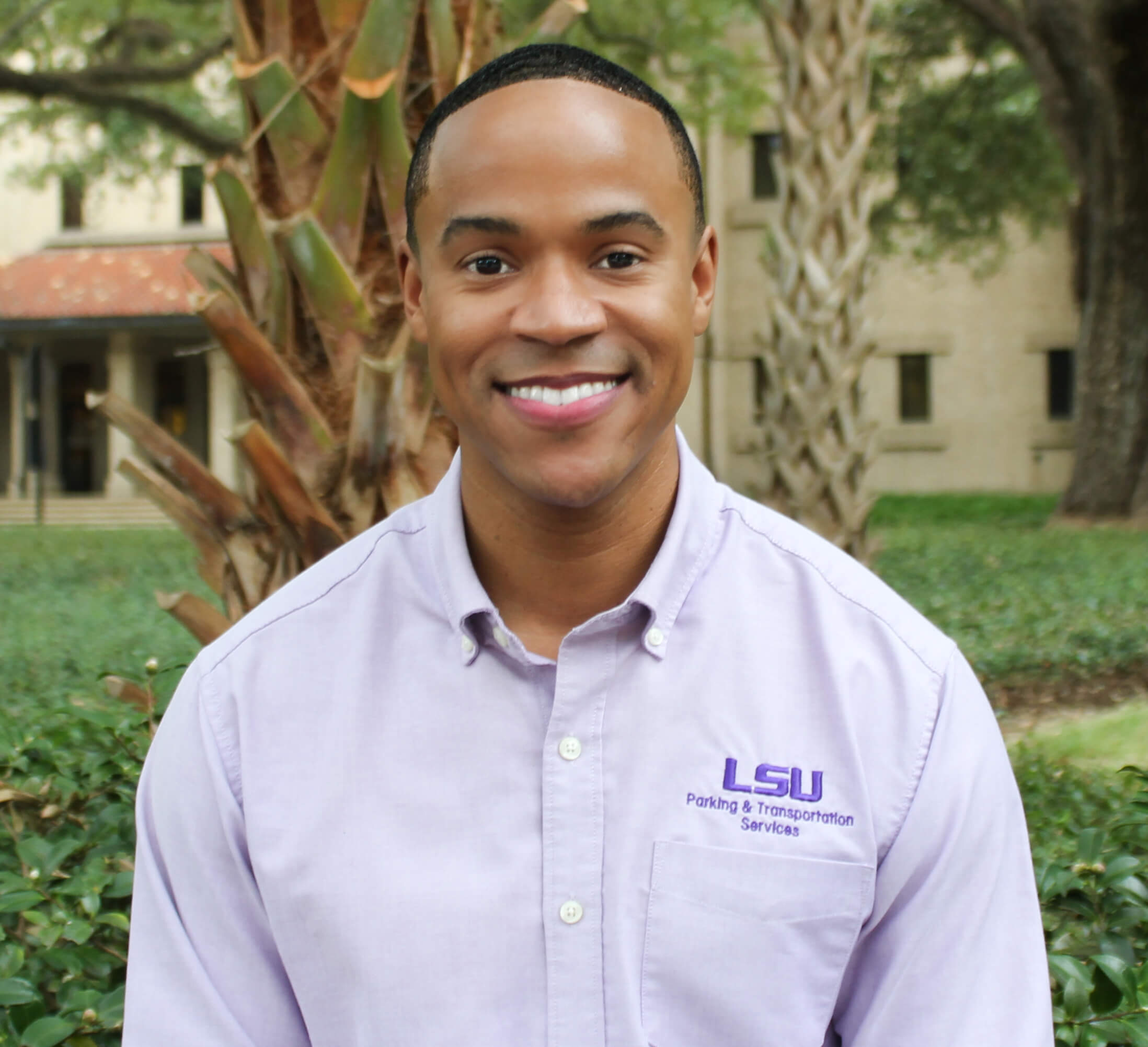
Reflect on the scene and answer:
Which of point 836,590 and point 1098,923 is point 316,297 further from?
point 1098,923

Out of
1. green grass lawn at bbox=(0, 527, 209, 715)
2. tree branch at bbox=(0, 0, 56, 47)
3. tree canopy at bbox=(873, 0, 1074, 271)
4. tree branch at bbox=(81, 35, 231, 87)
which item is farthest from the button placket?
tree canopy at bbox=(873, 0, 1074, 271)

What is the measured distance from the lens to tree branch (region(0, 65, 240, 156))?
1311 cm

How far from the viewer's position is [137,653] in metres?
5.57

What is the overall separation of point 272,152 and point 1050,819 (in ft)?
8.02

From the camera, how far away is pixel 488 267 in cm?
178

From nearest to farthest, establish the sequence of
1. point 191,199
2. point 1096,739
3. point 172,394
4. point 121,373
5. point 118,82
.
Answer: point 1096,739
point 118,82
point 121,373
point 191,199
point 172,394

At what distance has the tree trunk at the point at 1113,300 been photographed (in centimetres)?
1239

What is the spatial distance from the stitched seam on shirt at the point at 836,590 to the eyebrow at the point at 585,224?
45 cm

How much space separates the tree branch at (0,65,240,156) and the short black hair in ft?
39.2

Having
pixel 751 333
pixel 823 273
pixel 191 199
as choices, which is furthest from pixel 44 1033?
pixel 191 199

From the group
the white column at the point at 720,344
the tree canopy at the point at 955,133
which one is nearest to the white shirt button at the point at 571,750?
the tree canopy at the point at 955,133

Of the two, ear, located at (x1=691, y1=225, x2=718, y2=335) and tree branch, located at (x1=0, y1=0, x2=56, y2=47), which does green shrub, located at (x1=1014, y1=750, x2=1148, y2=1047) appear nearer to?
ear, located at (x1=691, y1=225, x2=718, y2=335)

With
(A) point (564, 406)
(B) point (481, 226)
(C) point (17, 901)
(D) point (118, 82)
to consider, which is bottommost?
(C) point (17, 901)

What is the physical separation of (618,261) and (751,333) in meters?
19.3
